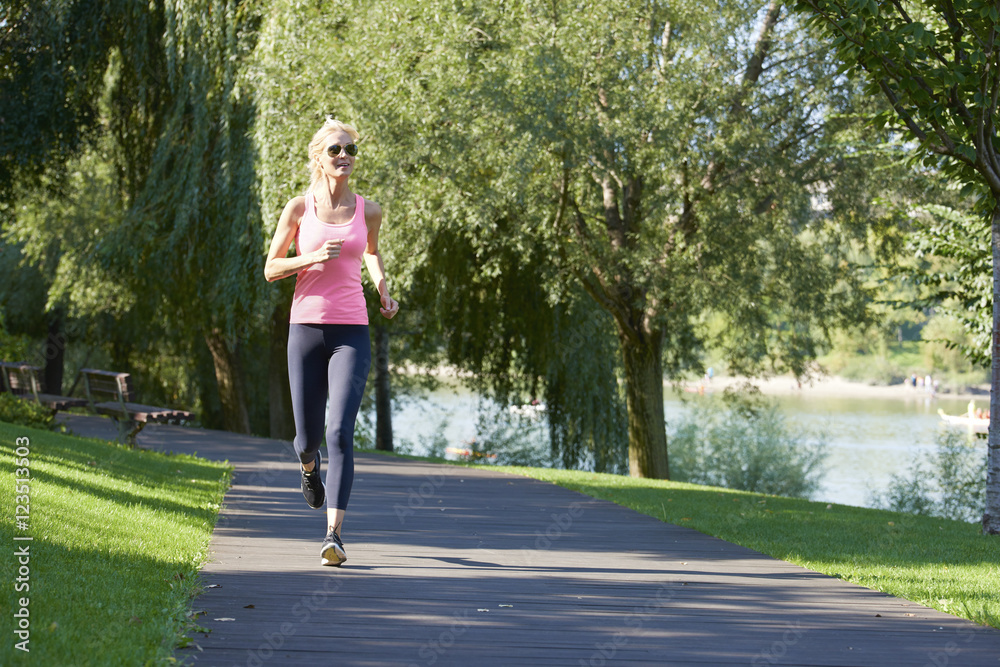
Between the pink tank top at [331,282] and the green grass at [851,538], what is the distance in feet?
10.1

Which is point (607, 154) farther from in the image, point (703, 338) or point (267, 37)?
point (703, 338)

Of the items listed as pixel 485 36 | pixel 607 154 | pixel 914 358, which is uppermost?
pixel 485 36

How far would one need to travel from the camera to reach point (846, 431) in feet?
114

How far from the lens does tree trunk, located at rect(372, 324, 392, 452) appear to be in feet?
61.3

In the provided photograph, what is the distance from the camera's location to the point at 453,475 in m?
10.3

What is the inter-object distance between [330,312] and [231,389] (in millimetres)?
13774

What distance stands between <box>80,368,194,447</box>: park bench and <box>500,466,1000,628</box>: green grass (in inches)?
167

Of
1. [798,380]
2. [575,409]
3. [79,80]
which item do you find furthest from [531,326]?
[79,80]

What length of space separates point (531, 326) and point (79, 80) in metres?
8.68

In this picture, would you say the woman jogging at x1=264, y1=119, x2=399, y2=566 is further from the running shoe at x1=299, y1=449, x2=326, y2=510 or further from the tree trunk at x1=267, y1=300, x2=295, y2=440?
the tree trunk at x1=267, y1=300, x2=295, y2=440

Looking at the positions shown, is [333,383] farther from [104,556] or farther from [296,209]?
[104,556]

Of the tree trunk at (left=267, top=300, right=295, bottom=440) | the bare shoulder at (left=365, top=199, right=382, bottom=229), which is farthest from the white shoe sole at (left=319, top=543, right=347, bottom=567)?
the tree trunk at (left=267, top=300, right=295, bottom=440)

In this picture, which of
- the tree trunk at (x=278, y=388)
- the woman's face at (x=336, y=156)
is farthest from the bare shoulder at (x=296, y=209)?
the tree trunk at (x=278, y=388)

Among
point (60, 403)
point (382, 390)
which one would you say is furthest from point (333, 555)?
point (382, 390)
